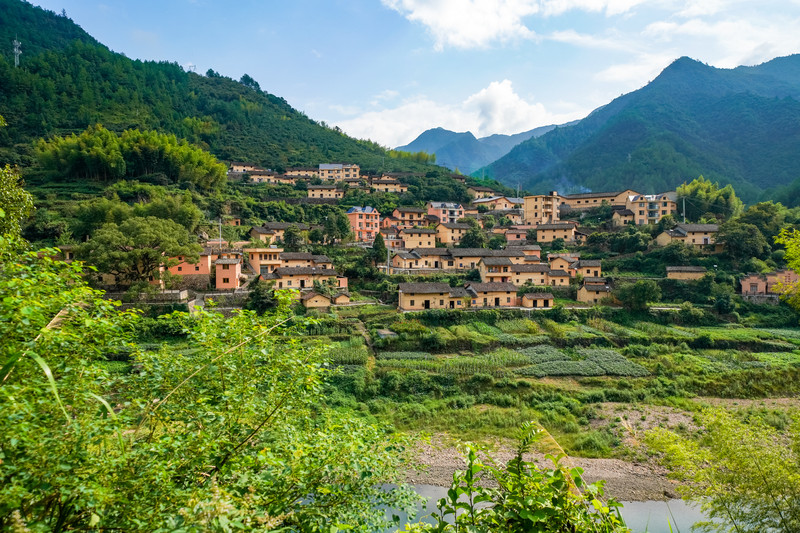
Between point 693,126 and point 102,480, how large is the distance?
120m

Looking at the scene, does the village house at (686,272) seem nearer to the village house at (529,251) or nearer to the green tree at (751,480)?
the village house at (529,251)

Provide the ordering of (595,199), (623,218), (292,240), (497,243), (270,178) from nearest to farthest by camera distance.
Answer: (292,240), (497,243), (623,218), (595,199), (270,178)

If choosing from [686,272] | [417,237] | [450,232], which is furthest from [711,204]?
[417,237]

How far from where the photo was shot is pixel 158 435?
10.3 feet

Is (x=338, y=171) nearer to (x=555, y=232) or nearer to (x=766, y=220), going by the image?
(x=555, y=232)

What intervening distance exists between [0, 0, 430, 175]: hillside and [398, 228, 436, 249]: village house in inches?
1236

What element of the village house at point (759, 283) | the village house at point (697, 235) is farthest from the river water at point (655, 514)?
the village house at point (697, 235)

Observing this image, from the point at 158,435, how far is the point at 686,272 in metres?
36.4

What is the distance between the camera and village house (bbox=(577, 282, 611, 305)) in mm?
28547

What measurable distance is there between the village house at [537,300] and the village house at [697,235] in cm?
1523

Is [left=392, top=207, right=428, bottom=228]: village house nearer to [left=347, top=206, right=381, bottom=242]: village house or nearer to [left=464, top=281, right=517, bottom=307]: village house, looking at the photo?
[left=347, top=206, right=381, bottom=242]: village house

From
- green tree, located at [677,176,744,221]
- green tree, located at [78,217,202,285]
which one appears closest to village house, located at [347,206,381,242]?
green tree, located at [78,217,202,285]

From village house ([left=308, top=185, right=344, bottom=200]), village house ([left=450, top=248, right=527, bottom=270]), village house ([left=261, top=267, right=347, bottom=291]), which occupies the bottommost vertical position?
village house ([left=261, top=267, right=347, bottom=291])

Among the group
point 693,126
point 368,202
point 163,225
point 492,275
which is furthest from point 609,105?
point 163,225
